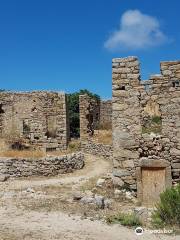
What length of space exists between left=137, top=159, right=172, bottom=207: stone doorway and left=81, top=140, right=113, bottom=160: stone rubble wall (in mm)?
9498

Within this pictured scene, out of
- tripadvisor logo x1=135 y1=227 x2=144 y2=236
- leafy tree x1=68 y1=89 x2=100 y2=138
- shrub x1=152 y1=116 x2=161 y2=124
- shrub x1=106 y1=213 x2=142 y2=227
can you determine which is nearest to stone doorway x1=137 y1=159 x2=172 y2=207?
shrub x1=152 y1=116 x2=161 y2=124

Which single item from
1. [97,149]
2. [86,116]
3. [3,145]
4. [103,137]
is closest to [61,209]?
[3,145]

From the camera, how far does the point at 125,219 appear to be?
34.4ft

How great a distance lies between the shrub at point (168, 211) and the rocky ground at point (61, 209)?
29.0 inches

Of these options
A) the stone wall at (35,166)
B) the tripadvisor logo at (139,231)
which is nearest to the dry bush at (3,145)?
the stone wall at (35,166)

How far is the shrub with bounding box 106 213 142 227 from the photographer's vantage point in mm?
10414

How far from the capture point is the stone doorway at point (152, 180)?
43.5 feet

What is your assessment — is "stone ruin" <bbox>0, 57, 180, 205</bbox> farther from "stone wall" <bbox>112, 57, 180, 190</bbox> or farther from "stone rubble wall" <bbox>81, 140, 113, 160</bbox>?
"stone rubble wall" <bbox>81, 140, 113, 160</bbox>

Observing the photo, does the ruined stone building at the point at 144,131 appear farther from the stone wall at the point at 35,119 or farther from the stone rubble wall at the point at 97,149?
the stone wall at the point at 35,119

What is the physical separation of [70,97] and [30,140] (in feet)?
41.8

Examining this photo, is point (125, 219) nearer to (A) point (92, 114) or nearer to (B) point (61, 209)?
(B) point (61, 209)

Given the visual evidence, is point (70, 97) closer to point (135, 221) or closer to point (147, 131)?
point (147, 131)

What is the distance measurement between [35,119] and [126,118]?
44.1 ft

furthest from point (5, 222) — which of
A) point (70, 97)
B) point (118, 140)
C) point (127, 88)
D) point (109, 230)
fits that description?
point (70, 97)
